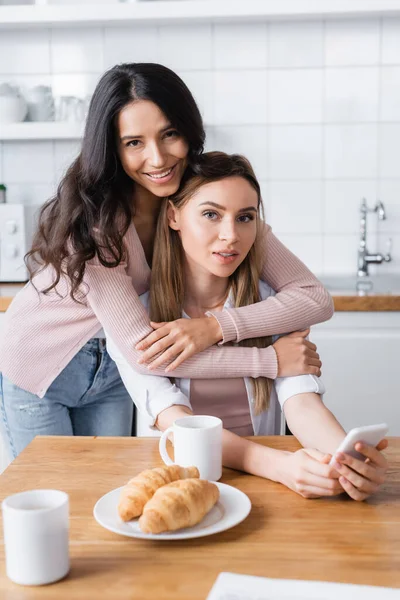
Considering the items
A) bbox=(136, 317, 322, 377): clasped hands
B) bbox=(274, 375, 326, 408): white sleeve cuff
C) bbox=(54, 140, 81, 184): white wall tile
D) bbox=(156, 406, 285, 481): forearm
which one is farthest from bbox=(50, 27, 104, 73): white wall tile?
bbox=(156, 406, 285, 481): forearm

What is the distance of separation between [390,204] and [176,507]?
7.42 ft

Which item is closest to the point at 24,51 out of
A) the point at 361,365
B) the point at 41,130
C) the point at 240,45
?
the point at 41,130

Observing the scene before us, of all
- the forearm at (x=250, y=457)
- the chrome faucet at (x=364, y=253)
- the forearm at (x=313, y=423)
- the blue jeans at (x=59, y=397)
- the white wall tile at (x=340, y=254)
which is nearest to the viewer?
the forearm at (x=250, y=457)

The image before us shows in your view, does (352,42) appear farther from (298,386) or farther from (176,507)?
(176,507)

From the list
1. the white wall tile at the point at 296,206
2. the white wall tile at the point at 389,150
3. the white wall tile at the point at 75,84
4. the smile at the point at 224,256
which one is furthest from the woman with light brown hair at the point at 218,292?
the white wall tile at the point at 75,84

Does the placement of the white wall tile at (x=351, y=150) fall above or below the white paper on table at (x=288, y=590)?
above

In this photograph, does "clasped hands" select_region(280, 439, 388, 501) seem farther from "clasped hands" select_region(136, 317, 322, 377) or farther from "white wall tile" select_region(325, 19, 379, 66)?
"white wall tile" select_region(325, 19, 379, 66)

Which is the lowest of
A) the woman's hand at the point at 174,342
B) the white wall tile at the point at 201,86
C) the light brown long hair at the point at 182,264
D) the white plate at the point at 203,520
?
the white plate at the point at 203,520

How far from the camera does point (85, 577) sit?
0.89 m

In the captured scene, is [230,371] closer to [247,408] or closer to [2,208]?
[247,408]

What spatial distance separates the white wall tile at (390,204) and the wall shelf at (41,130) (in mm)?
1173

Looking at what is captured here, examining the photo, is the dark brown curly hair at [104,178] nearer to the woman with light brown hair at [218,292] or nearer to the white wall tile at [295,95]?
the woman with light brown hair at [218,292]

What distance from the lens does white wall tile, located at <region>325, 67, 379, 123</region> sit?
292 centimetres

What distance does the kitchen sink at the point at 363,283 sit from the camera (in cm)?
287
